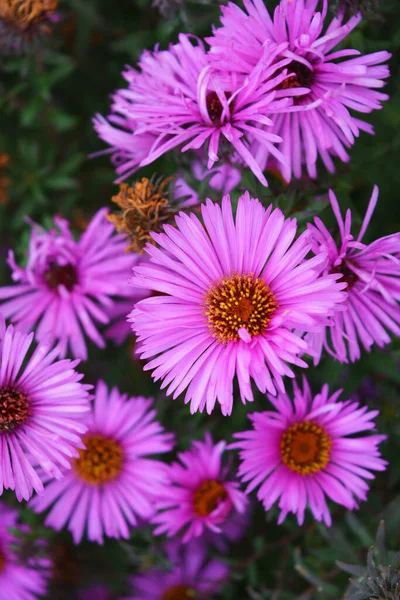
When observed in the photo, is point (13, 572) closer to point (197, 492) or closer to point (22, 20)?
point (197, 492)

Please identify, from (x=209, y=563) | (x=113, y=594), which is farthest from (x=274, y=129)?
(x=113, y=594)

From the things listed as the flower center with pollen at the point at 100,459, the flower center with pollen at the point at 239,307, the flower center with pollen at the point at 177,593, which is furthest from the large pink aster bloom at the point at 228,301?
the flower center with pollen at the point at 177,593

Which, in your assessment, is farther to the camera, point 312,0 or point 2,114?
point 2,114

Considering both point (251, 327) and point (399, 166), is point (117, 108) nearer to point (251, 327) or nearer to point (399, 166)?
point (251, 327)

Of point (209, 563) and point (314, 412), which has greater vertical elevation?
point (314, 412)

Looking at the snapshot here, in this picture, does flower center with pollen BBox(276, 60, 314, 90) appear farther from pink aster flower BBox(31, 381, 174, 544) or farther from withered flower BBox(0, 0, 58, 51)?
pink aster flower BBox(31, 381, 174, 544)

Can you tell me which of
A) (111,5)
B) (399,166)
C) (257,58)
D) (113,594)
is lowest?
(113,594)
